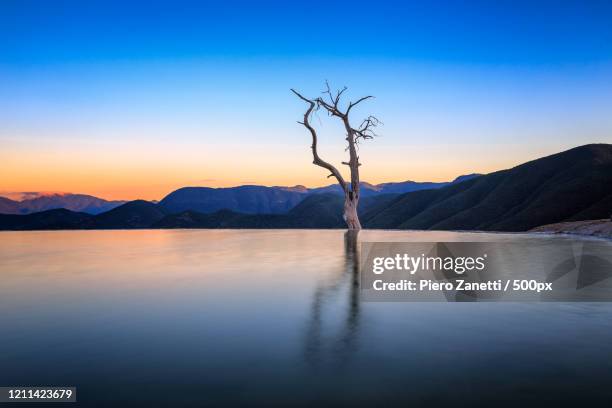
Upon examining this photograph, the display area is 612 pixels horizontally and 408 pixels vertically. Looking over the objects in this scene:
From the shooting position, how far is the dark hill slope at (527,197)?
96.9 m

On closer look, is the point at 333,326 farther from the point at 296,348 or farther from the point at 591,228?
the point at 591,228

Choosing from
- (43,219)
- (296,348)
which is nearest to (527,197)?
(296,348)

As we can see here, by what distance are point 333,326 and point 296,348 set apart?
1.29 m

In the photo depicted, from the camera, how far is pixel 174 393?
13.4 ft

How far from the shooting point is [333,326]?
21.9 ft

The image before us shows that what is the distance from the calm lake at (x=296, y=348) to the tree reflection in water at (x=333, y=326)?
3 cm

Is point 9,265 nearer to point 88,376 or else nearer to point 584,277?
point 88,376

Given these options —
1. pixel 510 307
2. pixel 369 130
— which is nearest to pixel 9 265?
pixel 510 307
